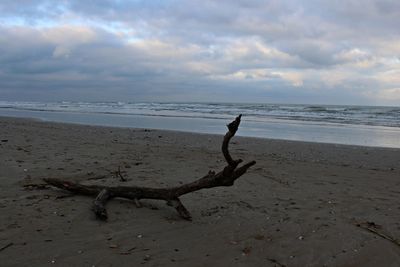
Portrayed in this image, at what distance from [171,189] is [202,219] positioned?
1.83 ft

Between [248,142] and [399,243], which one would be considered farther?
[248,142]

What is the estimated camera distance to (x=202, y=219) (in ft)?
17.1

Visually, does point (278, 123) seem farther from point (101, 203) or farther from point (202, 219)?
point (101, 203)

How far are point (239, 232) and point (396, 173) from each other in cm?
593

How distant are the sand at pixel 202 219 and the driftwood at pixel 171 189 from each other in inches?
4.8

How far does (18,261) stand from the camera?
12.5 feet

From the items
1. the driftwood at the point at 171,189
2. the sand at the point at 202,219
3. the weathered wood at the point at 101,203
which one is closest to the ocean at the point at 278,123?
the sand at the point at 202,219

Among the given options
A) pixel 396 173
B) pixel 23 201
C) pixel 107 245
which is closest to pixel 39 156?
pixel 23 201

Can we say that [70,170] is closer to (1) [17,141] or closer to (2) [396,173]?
(1) [17,141]

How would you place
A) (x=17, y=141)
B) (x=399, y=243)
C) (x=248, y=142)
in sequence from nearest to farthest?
(x=399, y=243) < (x=17, y=141) < (x=248, y=142)

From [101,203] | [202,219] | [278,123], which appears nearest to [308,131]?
[278,123]

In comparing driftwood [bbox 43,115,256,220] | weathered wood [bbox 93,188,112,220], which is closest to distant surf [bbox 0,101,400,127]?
driftwood [bbox 43,115,256,220]

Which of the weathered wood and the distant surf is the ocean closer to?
the distant surf

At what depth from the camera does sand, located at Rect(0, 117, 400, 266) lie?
4.12 metres
